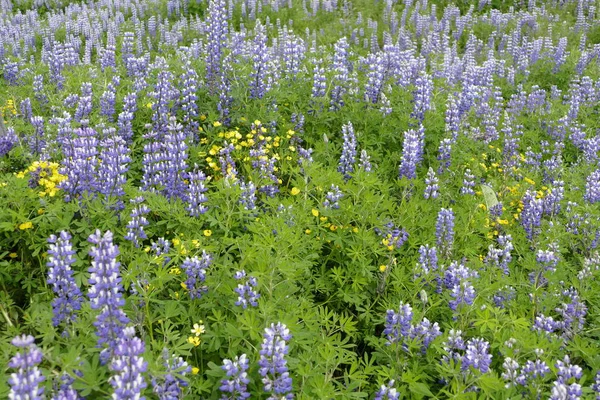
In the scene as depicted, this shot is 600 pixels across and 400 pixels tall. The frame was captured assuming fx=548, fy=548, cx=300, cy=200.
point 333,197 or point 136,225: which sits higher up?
point 136,225

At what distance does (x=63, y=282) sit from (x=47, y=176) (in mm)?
1455

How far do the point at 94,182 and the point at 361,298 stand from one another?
6.66 feet

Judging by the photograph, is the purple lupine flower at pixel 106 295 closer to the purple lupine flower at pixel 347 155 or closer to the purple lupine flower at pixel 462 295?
the purple lupine flower at pixel 462 295

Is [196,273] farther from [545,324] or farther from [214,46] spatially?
[214,46]

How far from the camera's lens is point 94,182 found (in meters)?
3.82

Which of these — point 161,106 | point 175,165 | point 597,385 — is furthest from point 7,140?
point 597,385

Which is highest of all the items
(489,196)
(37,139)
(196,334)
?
(37,139)

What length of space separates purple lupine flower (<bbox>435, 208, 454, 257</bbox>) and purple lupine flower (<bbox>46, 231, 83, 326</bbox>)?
8.49 feet

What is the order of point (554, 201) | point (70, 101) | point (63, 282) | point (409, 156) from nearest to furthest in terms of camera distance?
point (63, 282) → point (409, 156) → point (554, 201) → point (70, 101)

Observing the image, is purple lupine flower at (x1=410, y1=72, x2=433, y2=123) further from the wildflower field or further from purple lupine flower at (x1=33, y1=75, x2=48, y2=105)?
purple lupine flower at (x1=33, y1=75, x2=48, y2=105)

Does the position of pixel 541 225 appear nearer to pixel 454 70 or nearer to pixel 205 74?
pixel 205 74

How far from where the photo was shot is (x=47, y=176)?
400cm

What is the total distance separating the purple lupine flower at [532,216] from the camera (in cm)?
482

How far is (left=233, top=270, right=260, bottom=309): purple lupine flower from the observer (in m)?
3.08
